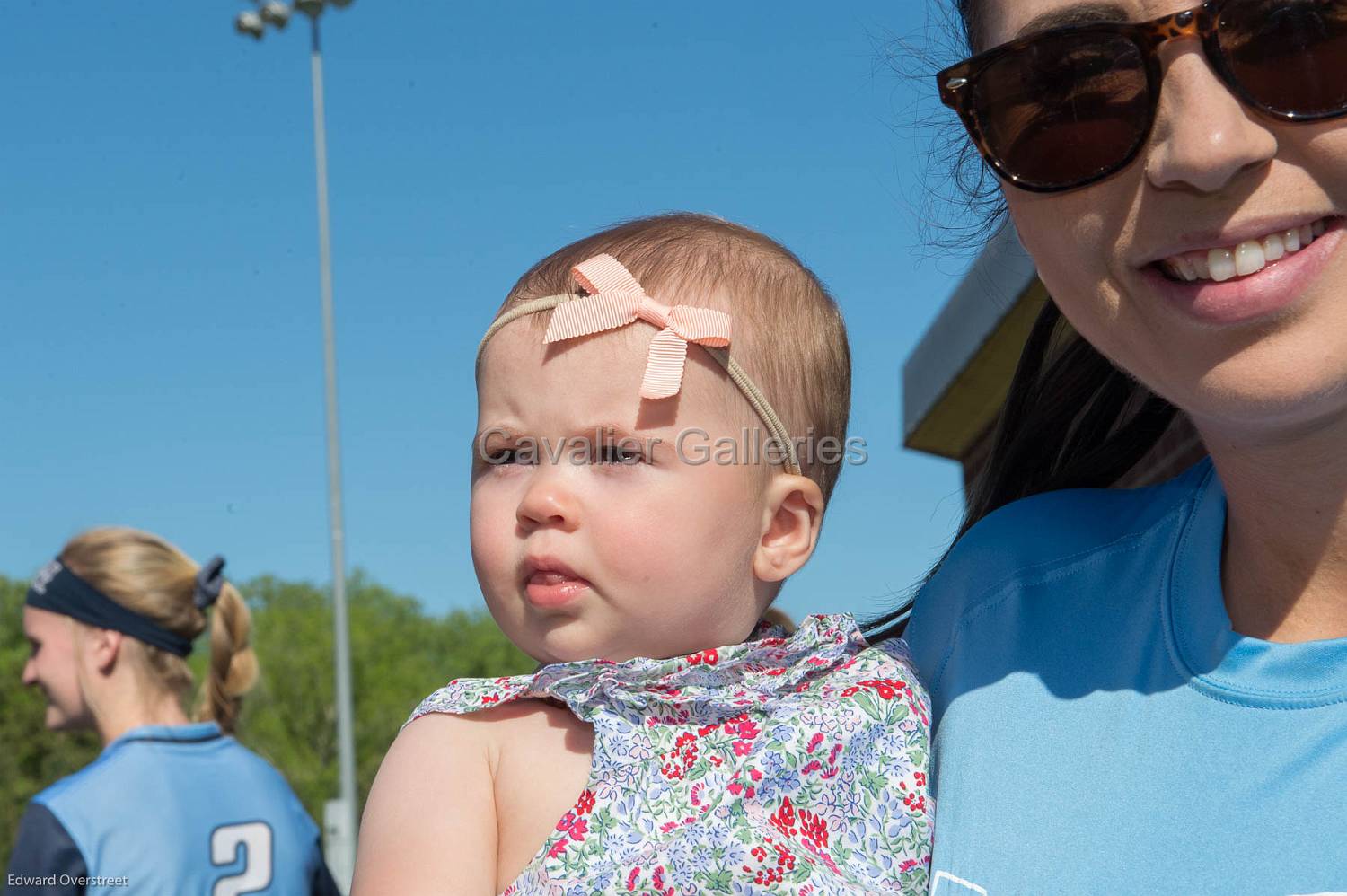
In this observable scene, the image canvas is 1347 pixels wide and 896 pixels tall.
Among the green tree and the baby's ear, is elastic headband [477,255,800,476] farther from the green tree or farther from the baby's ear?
the green tree

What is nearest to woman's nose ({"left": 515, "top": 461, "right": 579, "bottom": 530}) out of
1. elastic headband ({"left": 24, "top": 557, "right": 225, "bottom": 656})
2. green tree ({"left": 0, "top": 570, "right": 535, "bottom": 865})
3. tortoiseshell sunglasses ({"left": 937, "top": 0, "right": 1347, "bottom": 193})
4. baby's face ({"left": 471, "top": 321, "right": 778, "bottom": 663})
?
baby's face ({"left": 471, "top": 321, "right": 778, "bottom": 663})

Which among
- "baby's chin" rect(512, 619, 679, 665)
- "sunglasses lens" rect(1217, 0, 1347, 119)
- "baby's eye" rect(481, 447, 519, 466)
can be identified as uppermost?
"sunglasses lens" rect(1217, 0, 1347, 119)

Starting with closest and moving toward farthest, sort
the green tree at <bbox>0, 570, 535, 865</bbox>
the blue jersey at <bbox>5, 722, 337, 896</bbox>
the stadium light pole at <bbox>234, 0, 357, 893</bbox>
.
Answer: the blue jersey at <bbox>5, 722, 337, 896</bbox> → the stadium light pole at <bbox>234, 0, 357, 893</bbox> → the green tree at <bbox>0, 570, 535, 865</bbox>

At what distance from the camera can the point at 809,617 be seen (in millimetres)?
2268

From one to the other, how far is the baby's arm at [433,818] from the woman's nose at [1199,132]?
1.21 metres

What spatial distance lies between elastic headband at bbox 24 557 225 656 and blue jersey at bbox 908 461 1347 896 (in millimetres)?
4170

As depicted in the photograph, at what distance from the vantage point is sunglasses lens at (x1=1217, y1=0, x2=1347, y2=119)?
1488mm

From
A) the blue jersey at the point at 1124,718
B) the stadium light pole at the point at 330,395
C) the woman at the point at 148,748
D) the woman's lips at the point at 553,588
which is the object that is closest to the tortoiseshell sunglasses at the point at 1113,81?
the blue jersey at the point at 1124,718

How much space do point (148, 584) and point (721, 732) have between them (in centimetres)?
416

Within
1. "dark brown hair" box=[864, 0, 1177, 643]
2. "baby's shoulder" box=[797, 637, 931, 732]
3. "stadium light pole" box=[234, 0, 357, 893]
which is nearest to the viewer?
"baby's shoulder" box=[797, 637, 931, 732]

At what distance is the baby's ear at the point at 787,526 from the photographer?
7.73 feet

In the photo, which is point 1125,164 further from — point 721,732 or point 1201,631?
point 721,732

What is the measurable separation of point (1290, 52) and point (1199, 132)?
12cm

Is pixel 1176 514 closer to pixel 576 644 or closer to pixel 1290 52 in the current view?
pixel 1290 52
